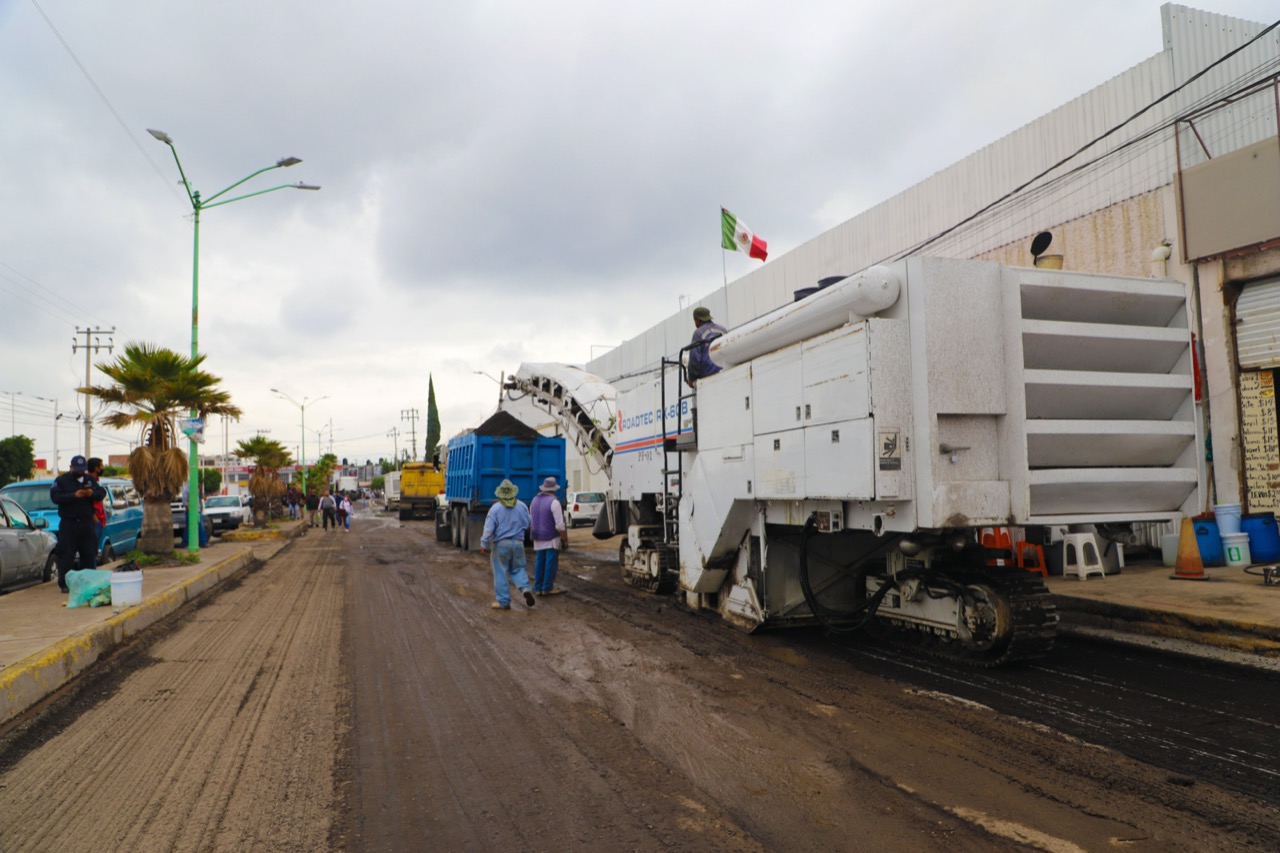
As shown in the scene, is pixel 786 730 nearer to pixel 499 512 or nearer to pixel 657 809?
pixel 657 809

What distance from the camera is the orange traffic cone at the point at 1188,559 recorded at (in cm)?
966

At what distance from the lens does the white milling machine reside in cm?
585

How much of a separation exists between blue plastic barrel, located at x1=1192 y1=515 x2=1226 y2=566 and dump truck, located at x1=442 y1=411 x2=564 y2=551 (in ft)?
39.0

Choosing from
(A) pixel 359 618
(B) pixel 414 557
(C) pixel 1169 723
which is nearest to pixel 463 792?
(C) pixel 1169 723

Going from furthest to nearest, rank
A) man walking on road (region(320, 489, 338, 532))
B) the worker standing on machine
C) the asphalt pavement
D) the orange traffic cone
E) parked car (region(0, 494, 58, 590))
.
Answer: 1. man walking on road (region(320, 489, 338, 532))
2. parked car (region(0, 494, 58, 590))
3. the orange traffic cone
4. the worker standing on machine
5. the asphalt pavement

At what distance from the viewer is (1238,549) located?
10.6m

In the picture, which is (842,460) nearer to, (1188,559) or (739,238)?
(1188,559)

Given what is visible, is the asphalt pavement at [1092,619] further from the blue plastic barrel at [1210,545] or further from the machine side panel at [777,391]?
the machine side panel at [777,391]

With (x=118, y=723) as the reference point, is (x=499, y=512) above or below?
above

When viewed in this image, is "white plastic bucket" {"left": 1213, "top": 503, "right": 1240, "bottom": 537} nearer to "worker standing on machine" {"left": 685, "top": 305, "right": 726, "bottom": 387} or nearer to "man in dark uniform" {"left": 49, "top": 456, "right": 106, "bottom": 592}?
"worker standing on machine" {"left": 685, "top": 305, "right": 726, "bottom": 387}

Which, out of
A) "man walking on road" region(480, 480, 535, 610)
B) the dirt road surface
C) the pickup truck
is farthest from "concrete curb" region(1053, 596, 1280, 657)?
the pickup truck

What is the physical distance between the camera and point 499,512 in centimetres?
1092

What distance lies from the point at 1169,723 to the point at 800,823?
2.79 m

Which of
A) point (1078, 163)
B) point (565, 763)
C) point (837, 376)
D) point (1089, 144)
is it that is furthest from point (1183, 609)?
point (1078, 163)
